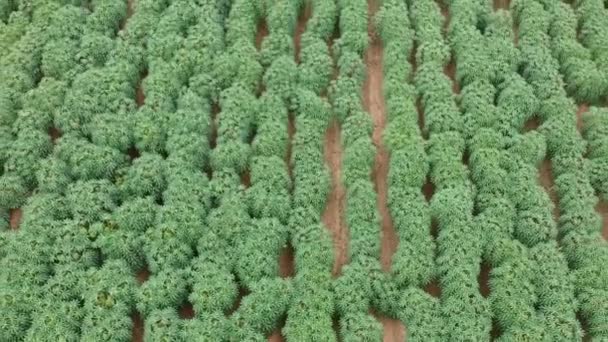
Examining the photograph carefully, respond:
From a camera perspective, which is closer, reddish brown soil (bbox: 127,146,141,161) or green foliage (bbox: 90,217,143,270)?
green foliage (bbox: 90,217,143,270)

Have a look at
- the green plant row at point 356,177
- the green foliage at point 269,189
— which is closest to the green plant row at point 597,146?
the green plant row at point 356,177

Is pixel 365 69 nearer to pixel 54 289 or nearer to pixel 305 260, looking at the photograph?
pixel 305 260

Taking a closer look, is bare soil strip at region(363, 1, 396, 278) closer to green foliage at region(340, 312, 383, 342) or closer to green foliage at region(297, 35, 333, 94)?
green foliage at region(297, 35, 333, 94)

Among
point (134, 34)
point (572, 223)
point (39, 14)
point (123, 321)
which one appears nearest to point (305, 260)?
point (123, 321)

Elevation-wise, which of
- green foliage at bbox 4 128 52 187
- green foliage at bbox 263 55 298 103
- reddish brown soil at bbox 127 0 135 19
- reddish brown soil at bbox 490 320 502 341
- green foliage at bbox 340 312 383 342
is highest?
reddish brown soil at bbox 127 0 135 19

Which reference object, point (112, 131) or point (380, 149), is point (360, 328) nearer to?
point (380, 149)

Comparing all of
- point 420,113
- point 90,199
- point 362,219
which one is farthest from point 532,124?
point 90,199

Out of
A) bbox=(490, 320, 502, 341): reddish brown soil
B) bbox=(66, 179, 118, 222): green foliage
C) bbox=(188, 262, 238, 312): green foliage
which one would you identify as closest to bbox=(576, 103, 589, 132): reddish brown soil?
bbox=(490, 320, 502, 341): reddish brown soil
